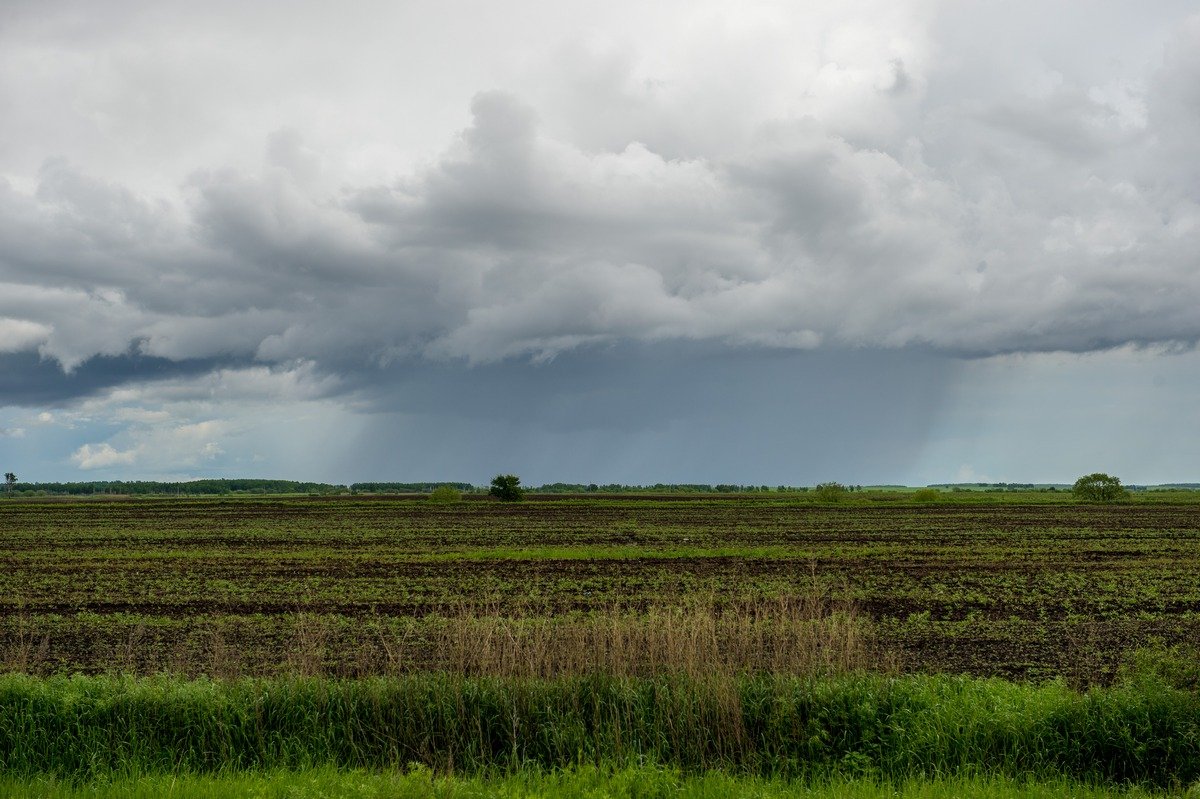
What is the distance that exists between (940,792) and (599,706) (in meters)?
5.12

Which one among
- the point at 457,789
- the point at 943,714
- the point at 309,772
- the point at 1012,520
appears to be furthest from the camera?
the point at 1012,520

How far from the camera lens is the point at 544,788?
1017cm

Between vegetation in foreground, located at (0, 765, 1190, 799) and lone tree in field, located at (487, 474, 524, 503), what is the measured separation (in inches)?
4107

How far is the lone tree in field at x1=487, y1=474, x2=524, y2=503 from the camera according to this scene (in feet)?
377

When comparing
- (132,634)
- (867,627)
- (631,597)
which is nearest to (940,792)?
(867,627)

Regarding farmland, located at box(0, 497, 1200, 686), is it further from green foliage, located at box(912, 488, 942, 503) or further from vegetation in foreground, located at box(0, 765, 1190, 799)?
green foliage, located at box(912, 488, 942, 503)

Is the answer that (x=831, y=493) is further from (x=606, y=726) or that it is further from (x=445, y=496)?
(x=606, y=726)

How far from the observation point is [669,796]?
31.8 feet

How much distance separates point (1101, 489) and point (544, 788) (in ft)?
402

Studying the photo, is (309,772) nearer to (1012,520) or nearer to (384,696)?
(384,696)

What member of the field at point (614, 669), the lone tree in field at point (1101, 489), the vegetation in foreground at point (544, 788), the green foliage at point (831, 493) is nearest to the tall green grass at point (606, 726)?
the field at point (614, 669)

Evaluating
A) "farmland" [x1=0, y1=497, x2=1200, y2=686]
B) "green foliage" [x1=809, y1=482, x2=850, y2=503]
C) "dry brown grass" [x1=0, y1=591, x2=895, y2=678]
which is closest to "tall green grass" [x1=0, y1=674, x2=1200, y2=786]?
"dry brown grass" [x1=0, y1=591, x2=895, y2=678]

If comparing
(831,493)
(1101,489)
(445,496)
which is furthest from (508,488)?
(1101,489)

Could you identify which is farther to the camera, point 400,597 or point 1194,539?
point 1194,539
